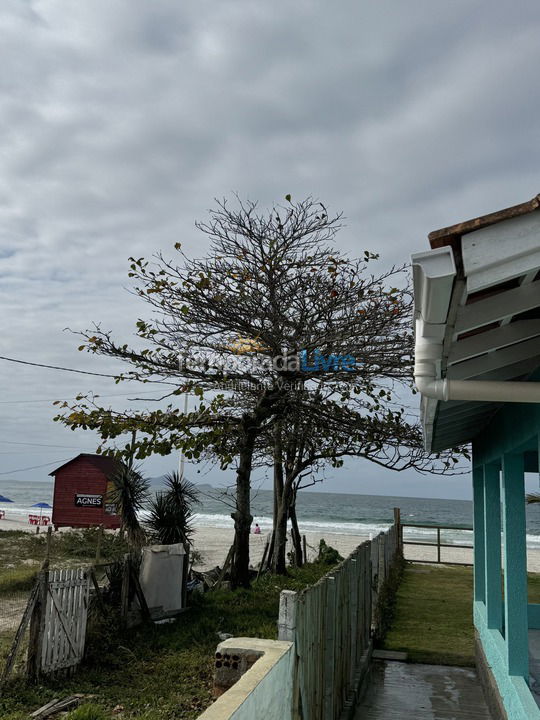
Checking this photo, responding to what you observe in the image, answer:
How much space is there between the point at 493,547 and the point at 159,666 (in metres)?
4.02

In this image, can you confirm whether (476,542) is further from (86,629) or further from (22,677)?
(22,677)

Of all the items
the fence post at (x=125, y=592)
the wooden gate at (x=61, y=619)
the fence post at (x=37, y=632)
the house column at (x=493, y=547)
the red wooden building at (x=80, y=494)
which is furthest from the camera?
the red wooden building at (x=80, y=494)

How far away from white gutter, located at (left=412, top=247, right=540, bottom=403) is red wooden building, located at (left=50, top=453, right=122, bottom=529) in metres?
33.2

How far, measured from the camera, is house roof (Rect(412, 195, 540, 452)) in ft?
6.59

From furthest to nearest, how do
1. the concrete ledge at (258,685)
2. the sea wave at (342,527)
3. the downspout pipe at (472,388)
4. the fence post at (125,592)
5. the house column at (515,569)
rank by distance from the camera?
1. the sea wave at (342,527)
2. the fence post at (125,592)
3. the house column at (515,569)
4. the downspout pipe at (472,388)
5. the concrete ledge at (258,685)

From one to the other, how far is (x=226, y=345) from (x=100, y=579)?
14.6 feet

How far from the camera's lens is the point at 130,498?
13180 millimetres

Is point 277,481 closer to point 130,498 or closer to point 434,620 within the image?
point 130,498

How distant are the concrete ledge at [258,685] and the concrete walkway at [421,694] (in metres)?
2.71

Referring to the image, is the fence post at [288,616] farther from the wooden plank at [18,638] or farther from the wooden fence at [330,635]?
the wooden plank at [18,638]

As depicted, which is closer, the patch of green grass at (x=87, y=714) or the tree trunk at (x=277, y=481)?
the patch of green grass at (x=87, y=714)

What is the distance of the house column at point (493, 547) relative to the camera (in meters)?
6.32

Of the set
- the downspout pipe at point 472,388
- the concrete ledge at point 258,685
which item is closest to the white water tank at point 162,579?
the concrete ledge at point 258,685

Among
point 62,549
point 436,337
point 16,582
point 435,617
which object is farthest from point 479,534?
point 62,549
